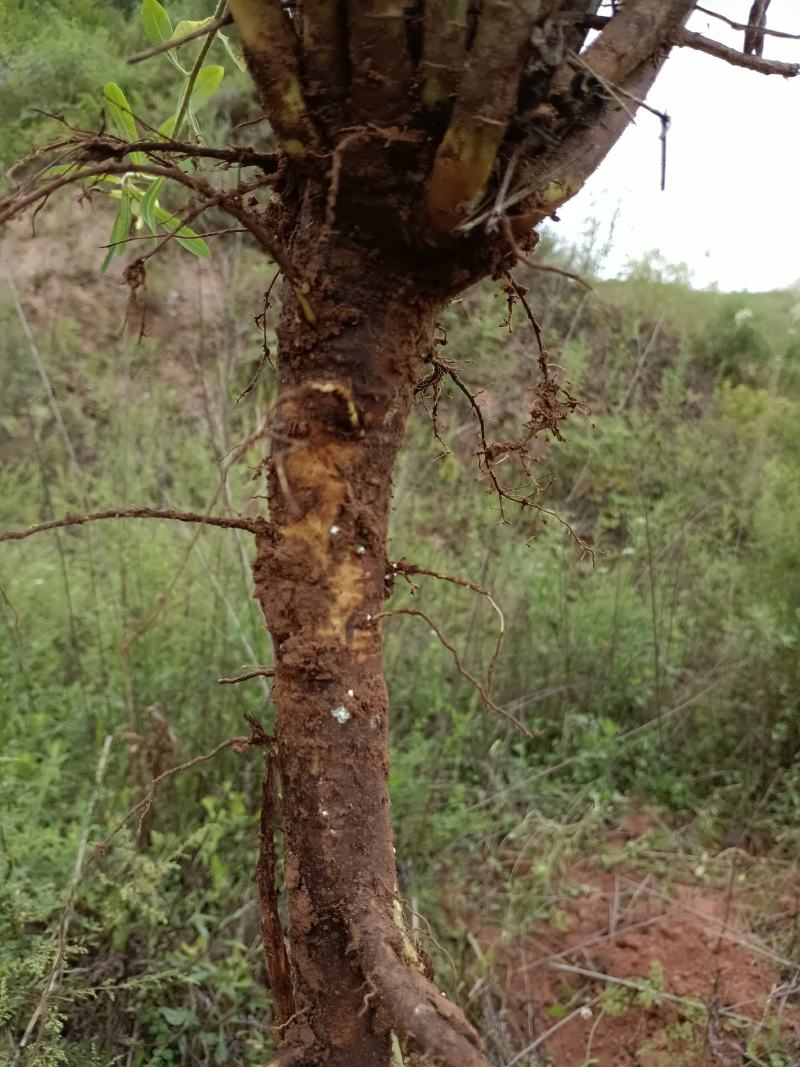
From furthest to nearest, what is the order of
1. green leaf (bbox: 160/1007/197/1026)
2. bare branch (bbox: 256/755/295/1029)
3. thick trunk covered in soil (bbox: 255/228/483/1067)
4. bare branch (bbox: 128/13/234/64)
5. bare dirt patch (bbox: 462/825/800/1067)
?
bare dirt patch (bbox: 462/825/800/1067)
green leaf (bbox: 160/1007/197/1026)
bare branch (bbox: 256/755/295/1029)
thick trunk covered in soil (bbox: 255/228/483/1067)
bare branch (bbox: 128/13/234/64)

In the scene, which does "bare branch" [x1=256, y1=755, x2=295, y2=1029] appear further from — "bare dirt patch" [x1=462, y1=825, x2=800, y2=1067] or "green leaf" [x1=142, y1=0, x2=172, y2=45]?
"bare dirt patch" [x1=462, y1=825, x2=800, y2=1067]

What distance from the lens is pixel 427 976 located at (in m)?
0.88

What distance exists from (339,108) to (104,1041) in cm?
172

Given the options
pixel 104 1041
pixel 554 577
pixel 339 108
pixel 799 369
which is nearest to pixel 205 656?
pixel 104 1041

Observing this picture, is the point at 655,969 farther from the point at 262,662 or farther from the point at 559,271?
the point at 559,271

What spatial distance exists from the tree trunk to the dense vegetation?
42cm

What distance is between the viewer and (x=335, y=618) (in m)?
0.86

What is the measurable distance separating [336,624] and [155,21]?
2.40 ft

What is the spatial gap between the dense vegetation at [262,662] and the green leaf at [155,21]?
424mm

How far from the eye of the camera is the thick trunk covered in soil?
827 millimetres

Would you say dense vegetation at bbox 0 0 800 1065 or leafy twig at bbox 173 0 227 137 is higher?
leafy twig at bbox 173 0 227 137

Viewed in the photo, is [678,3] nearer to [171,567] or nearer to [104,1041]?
[104,1041]

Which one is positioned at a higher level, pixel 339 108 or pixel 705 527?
pixel 339 108

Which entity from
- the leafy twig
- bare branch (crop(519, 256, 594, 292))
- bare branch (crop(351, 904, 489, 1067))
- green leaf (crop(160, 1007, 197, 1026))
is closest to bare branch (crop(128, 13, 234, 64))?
the leafy twig
